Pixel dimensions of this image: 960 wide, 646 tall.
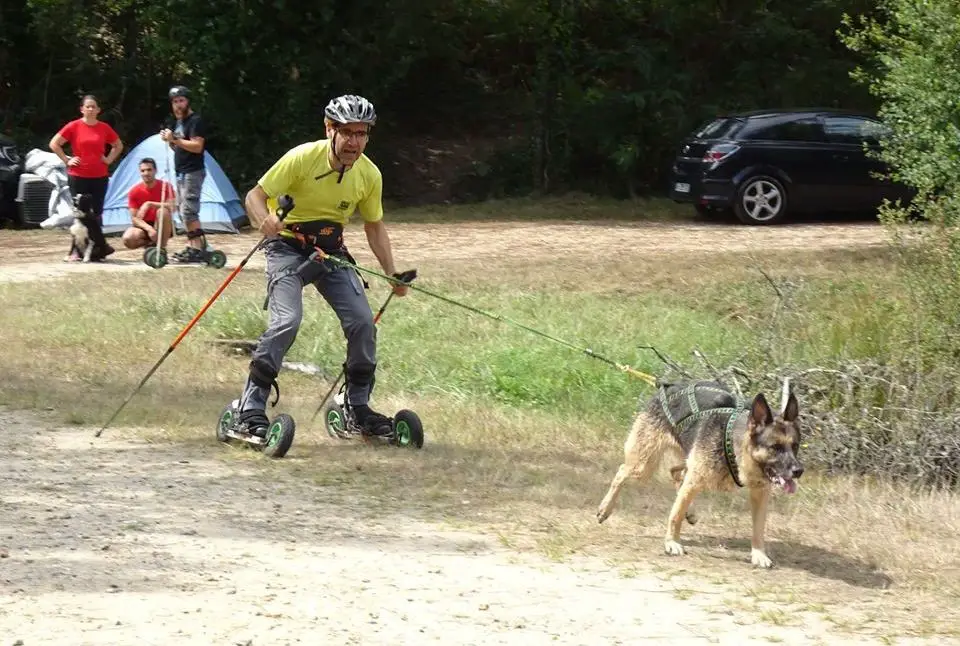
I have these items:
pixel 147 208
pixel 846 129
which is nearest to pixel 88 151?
pixel 147 208

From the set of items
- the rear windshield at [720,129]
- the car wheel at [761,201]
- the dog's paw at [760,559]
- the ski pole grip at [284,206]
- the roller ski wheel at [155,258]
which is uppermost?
the rear windshield at [720,129]

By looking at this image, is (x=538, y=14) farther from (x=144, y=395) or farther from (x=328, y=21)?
(x=144, y=395)

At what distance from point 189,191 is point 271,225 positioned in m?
9.35

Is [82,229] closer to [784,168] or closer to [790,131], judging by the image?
[784,168]

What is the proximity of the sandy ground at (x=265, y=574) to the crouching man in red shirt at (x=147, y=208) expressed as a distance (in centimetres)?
937

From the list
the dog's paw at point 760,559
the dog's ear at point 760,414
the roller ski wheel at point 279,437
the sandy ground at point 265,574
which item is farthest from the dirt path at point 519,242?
the dog's ear at point 760,414

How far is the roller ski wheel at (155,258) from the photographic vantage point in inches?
706

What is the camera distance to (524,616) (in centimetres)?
633

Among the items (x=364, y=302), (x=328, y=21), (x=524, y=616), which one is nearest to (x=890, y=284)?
(x=364, y=302)

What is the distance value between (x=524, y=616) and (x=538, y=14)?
21.7 meters

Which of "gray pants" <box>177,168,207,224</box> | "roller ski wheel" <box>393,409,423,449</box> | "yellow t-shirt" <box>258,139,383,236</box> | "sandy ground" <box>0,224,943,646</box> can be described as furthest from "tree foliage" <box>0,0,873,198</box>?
"sandy ground" <box>0,224,943,646</box>

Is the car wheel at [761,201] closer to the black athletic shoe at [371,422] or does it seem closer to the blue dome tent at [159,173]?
the blue dome tent at [159,173]

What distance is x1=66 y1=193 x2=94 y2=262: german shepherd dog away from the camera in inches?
716

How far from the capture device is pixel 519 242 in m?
21.0
